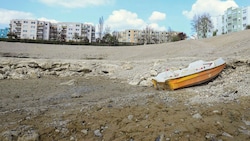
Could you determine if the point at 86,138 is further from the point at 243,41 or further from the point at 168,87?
the point at 243,41

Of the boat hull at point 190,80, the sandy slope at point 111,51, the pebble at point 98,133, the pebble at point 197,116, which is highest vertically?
the sandy slope at point 111,51

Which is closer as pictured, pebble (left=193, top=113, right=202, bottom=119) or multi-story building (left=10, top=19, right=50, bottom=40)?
pebble (left=193, top=113, right=202, bottom=119)

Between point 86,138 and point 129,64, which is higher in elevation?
point 129,64

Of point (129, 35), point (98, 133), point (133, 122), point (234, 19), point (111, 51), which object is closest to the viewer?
point (98, 133)

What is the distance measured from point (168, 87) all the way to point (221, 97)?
103 inches

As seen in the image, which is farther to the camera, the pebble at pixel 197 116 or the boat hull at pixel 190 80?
the boat hull at pixel 190 80

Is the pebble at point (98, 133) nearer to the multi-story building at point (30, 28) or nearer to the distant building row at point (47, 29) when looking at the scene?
the distant building row at point (47, 29)

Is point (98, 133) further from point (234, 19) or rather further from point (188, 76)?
point (234, 19)

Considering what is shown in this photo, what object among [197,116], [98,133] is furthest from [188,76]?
[98,133]

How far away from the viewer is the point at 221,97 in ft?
23.8

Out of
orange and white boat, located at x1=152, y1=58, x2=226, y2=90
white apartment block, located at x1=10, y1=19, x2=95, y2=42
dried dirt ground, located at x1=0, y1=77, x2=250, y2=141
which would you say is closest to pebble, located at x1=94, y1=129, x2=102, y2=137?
dried dirt ground, located at x1=0, y1=77, x2=250, y2=141

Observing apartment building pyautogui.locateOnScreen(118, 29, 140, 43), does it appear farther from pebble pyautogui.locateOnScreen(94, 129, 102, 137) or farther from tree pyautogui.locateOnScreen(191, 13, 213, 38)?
pebble pyautogui.locateOnScreen(94, 129, 102, 137)

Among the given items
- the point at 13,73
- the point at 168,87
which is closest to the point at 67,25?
the point at 13,73

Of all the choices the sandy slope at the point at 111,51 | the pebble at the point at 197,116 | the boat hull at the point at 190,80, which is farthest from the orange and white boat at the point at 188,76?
the sandy slope at the point at 111,51
